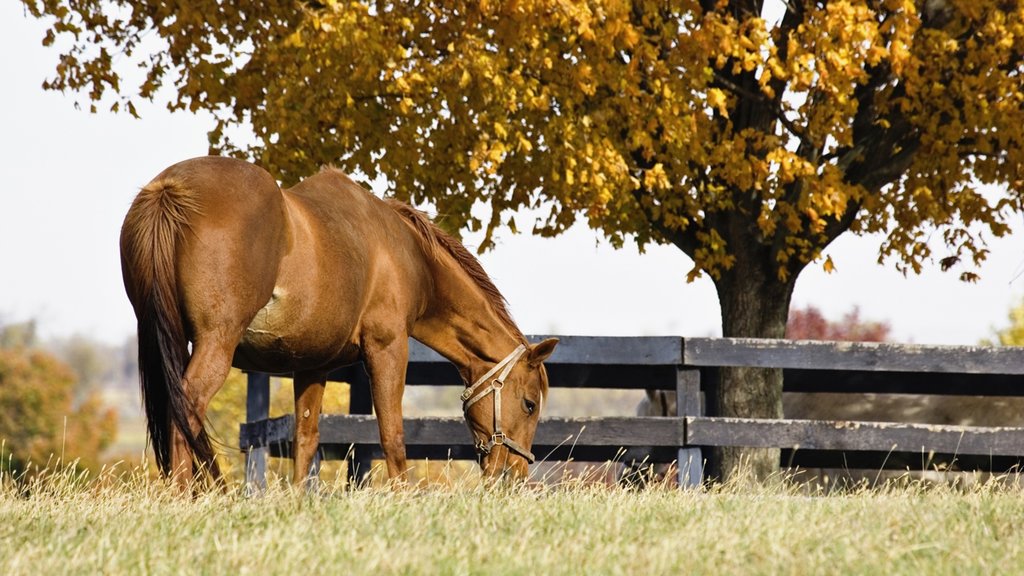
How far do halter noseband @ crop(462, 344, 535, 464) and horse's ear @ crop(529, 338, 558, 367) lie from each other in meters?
0.07

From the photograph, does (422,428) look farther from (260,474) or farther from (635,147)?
(635,147)

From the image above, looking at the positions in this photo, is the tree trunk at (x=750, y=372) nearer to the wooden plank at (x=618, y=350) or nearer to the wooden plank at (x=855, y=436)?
the wooden plank at (x=855, y=436)

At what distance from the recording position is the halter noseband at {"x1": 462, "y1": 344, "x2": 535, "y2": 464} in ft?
27.3

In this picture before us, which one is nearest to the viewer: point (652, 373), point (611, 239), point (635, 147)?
point (652, 373)

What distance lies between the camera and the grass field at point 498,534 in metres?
4.50

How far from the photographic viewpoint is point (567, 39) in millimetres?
11602

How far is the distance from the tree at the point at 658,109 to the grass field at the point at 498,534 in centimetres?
534

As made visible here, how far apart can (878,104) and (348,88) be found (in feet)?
17.0

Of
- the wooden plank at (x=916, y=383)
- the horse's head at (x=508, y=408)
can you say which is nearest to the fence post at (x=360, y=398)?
the horse's head at (x=508, y=408)

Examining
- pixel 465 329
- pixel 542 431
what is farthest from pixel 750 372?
pixel 465 329

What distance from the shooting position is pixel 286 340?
272 inches

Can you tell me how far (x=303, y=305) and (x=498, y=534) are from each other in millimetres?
2275

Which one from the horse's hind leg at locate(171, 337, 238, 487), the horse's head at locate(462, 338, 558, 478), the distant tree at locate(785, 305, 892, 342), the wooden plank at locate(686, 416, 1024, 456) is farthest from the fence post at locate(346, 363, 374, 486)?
the distant tree at locate(785, 305, 892, 342)

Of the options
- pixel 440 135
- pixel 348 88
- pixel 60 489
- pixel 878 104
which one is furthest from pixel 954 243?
pixel 60 489
